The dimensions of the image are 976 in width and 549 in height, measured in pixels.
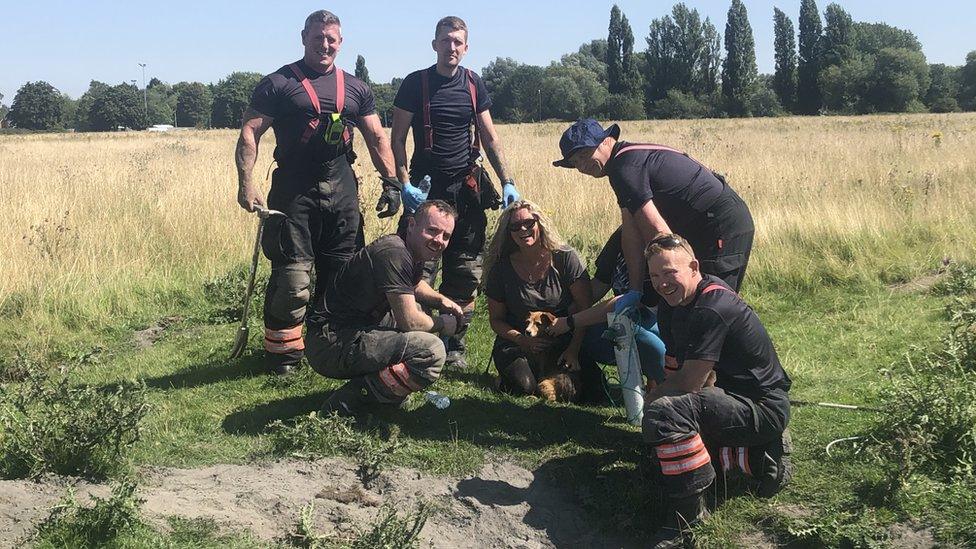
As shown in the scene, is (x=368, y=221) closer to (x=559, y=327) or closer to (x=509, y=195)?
(x=509, y=195)

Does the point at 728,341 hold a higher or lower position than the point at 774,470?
higher

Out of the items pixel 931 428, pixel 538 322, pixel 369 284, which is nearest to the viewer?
pixel 931 428

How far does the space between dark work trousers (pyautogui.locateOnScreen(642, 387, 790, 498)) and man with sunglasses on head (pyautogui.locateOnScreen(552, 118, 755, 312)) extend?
834 mm

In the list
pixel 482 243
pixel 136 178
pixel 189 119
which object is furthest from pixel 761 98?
pixel 189 119

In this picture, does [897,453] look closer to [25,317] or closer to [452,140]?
[452,140]

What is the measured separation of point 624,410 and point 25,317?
476 centimetres

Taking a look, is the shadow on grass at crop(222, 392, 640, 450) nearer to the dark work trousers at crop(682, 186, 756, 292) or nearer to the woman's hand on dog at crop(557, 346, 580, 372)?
the woman's hand on dog at crop(557, 346, 580, 372)

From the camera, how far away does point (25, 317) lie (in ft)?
21.4

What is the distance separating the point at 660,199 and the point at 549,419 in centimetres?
143

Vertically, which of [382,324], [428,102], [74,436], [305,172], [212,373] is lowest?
[212,373]

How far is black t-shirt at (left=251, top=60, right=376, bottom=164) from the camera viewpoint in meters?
5.04

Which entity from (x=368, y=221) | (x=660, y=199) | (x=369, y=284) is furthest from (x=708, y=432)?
(x=368, y=221)

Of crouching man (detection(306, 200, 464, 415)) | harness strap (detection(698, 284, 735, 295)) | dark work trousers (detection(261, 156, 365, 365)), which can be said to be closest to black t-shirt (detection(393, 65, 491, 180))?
dark work trousers (detection(261, 156, 365, 365))

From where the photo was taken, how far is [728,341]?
3.57m
